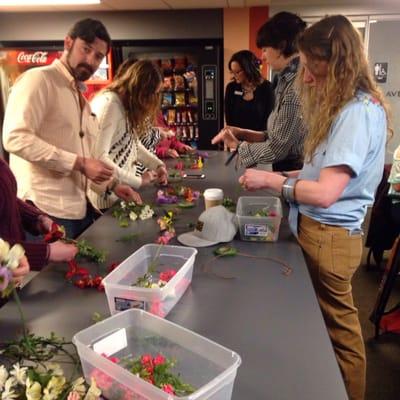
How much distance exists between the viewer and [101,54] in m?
2.11

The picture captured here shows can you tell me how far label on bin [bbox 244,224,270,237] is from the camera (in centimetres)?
163

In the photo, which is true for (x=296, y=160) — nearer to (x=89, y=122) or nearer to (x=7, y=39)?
(x=89, y=122)

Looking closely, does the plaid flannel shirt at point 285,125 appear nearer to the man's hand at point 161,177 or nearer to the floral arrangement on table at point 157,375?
the man's hand at point 161,177

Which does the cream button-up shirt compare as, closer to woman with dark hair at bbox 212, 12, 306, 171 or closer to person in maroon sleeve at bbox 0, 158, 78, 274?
person in maroon sleeve at bbox 0, 158, 78, 274

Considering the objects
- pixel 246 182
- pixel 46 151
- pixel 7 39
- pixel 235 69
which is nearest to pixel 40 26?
pixel 7 39

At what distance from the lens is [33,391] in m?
0.73

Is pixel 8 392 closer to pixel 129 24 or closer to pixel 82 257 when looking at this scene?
pixel 82 257

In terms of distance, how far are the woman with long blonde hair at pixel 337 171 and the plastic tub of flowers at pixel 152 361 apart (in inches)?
26.9

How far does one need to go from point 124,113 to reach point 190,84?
3.91 meters

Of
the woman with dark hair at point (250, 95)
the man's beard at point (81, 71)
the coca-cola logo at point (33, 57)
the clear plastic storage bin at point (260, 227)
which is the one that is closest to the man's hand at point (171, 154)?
the woman with dark hair at point (250, 95)

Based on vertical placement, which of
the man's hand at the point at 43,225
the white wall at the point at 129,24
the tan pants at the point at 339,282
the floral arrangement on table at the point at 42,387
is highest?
the white wall at the point at 129,24

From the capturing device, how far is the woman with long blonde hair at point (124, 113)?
7.13 feet

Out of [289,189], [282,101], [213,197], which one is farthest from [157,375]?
[282,101]

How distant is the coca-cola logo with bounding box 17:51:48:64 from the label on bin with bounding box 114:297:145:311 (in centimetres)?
548
